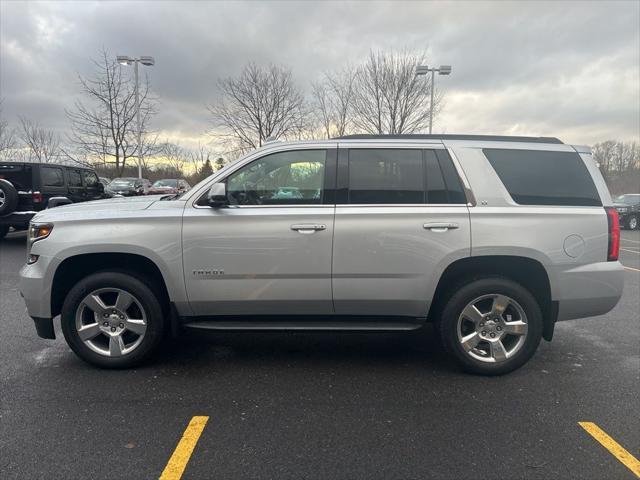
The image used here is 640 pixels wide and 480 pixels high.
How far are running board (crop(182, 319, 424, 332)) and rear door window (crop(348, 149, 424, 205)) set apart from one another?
3.32 ft

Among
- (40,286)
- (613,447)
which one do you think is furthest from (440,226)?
(40,286)

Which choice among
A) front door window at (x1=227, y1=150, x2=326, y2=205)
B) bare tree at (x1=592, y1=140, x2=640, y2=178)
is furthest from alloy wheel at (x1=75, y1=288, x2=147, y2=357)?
bare tree at (x1=592, y1=140, x2=640, y2=178)

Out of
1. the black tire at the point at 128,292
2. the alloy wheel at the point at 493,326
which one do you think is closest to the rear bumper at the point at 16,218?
the black tire at the point at 128,292

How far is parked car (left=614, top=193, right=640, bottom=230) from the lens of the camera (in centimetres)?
1973

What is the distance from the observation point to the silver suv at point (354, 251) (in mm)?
3518

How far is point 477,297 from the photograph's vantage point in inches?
142

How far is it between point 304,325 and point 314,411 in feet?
2.48

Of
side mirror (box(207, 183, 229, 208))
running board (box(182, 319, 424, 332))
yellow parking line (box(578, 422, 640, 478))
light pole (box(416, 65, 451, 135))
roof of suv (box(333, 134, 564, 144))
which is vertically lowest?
yellow parking line (box(578, 422, 640, 478))

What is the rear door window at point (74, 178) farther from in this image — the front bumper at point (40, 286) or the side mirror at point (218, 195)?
the side mirror at point (218, 195)

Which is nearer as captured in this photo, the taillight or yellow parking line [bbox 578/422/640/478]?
yellow parking line [bbox 578/422/640/478]

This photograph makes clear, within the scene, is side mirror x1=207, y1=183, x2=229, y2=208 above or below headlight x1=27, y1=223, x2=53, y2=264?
above

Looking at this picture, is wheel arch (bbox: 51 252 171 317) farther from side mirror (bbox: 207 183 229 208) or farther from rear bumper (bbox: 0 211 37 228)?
rear bumper (bbox: 0 211 37 228)

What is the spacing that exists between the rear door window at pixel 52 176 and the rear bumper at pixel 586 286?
10764 millimetres

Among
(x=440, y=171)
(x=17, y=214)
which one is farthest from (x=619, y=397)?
(x=17, y=214)
